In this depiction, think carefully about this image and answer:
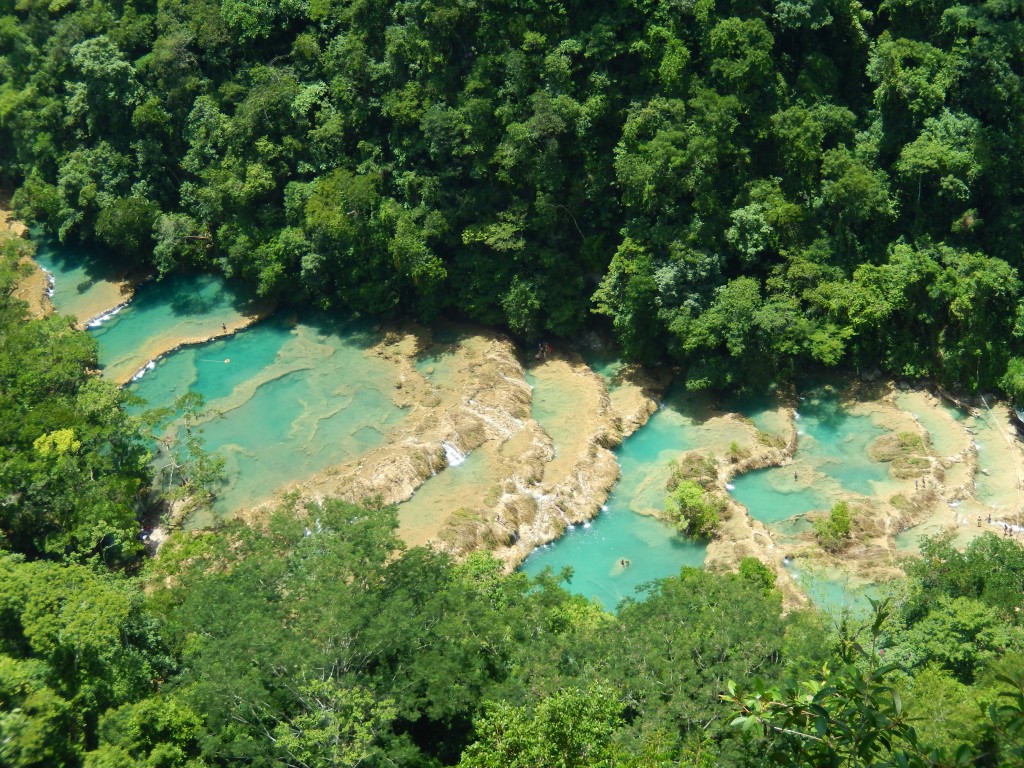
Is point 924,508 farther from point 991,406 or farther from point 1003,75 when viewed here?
point 1003,75

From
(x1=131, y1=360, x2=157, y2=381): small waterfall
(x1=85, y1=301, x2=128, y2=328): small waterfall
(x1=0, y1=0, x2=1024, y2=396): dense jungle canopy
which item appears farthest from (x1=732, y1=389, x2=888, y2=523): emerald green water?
(x1=85, y1=301, x2=128, y2=328): small waterfall

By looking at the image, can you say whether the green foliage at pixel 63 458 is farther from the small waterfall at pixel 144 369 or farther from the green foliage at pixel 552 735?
the green foliage at pixel 552 735

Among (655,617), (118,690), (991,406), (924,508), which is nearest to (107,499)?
(118,690)

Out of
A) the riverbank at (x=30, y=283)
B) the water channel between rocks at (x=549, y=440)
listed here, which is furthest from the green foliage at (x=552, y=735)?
the riverbank at (x=30, y=283)

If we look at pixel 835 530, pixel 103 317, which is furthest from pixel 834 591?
pixel 103 317

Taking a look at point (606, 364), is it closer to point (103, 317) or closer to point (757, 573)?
point (757, 573)

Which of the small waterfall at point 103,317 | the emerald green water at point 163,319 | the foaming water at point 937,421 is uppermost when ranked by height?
the small waterfall at point 103,317
